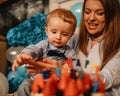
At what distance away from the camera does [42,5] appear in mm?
3391

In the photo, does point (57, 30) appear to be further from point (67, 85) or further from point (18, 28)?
point (18, 28)

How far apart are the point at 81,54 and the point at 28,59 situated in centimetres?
67

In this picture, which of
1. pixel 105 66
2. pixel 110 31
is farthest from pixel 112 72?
pixel 110 31

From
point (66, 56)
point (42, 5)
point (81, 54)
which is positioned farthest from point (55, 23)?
point (42, 5)

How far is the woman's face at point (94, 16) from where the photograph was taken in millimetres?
1826

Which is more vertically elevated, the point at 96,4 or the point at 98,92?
the point at 96,4

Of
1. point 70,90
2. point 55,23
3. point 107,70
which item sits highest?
point 55,23

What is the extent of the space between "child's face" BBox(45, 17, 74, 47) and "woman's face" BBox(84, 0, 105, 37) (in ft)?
0.67

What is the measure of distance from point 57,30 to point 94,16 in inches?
11.4

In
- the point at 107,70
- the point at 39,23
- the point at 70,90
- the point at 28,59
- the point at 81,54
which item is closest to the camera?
the point at 70,90

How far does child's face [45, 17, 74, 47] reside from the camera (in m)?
1.65

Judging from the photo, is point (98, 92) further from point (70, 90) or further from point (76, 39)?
point (76, 39)

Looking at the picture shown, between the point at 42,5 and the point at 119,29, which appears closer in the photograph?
the point at 119,29

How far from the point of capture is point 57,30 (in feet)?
5.42
